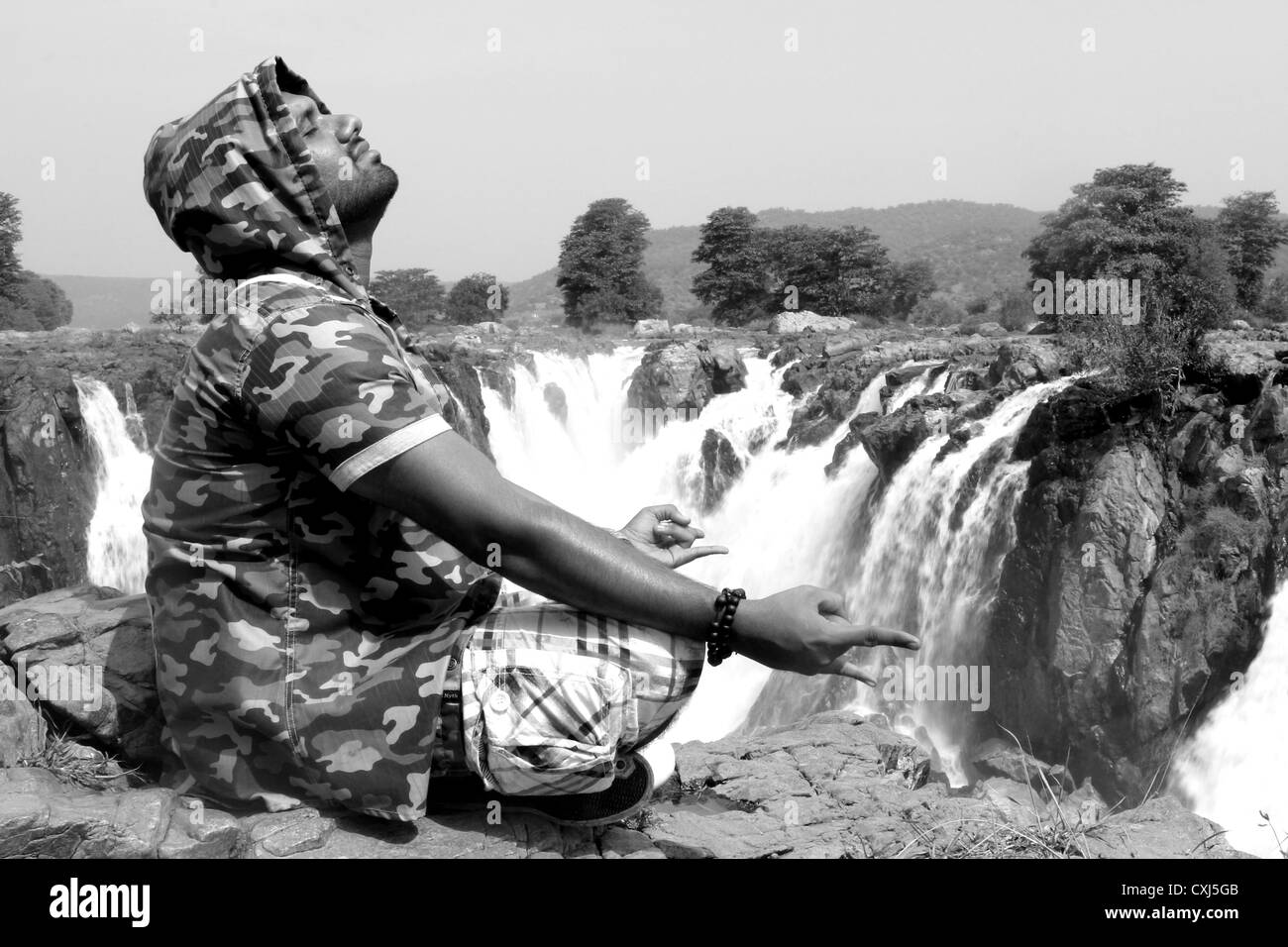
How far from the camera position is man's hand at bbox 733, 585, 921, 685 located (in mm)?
1997

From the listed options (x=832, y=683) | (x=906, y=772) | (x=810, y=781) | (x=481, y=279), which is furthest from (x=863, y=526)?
(x=481, y=279)

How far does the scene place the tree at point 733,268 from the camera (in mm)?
58719

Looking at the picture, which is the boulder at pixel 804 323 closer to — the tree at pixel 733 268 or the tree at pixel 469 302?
the tree at pixel 733 268

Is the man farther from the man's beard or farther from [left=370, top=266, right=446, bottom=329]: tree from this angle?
[left=370, top=266, right=446, bottom=329]: tree

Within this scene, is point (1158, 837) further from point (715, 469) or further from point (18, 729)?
point (715, 469)

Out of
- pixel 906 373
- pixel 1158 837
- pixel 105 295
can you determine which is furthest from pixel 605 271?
pixel 105 295

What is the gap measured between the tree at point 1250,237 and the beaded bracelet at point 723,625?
165ft

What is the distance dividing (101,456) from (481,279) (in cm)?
5201

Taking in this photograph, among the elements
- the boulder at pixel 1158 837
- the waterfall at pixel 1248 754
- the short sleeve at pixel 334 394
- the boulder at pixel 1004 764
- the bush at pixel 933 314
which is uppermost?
the bush at pixel 933 314

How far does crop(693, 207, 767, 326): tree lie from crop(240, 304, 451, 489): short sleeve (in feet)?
188

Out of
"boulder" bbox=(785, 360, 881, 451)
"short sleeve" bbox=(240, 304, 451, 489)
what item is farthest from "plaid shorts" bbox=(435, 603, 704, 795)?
"boulder" bbox=(785, 360, 881, 451)

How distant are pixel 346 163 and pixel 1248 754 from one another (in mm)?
11909

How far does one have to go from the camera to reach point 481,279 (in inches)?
2803

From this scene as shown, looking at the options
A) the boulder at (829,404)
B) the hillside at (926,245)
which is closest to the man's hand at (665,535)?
the boulder at (829,404)
